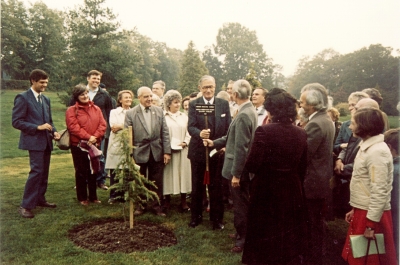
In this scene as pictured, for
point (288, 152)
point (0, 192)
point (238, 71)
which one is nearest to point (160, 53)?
point (238, 71)

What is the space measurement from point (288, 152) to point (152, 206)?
3.65m

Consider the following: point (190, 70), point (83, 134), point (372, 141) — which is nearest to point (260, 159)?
point (372, 141)

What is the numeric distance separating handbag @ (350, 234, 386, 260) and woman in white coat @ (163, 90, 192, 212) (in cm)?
370

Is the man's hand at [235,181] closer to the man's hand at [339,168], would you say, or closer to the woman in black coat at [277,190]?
the woman in black coat at [277,190]

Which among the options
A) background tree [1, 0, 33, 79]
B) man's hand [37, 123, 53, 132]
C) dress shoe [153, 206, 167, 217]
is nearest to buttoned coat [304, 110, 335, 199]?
dress shoe [153, 206, 167, 217]

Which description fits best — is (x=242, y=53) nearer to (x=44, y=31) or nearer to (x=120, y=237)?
(x=44, y=31)

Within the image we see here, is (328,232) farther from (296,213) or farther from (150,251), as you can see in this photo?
(150,251)

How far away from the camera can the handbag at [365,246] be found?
3268mm

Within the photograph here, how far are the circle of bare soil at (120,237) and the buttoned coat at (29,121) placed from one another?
1662mm

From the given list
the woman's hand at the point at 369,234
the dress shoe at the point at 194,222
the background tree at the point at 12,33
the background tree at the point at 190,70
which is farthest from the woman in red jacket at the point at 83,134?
the background tree at the point at 190,70

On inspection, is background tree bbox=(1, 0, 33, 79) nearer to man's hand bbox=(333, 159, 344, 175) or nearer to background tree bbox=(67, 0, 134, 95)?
background tree bbox=(67, 0, 134, 95)

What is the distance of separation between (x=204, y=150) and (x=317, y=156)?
6.74ft

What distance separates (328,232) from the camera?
5.67m

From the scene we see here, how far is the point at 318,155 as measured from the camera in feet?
13.3
